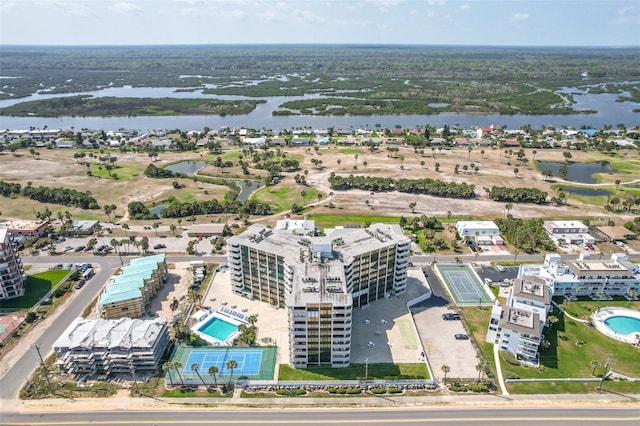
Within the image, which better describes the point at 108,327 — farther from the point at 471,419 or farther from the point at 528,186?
the point at 528,186

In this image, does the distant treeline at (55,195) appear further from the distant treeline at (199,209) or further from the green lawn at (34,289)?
the green lawn at (34,289)

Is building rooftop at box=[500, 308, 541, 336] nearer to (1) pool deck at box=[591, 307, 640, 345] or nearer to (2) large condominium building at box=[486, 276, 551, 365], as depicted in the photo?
(2) large condominium building at box=[486, 276, 551, 365]

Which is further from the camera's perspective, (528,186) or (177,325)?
(528,186)

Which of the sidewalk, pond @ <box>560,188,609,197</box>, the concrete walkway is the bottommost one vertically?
the sidewalk

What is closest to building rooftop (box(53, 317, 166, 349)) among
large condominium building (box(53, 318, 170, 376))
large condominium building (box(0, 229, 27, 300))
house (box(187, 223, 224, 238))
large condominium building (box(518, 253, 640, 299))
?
large condominium building (box(53, 318, 170, 376))

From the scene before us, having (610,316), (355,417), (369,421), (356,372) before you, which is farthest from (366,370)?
(610,316)

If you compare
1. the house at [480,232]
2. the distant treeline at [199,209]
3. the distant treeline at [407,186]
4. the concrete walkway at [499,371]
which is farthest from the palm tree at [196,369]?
the distant treeline at [407,186]

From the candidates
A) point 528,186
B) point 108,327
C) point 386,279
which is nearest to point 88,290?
point 108,327
